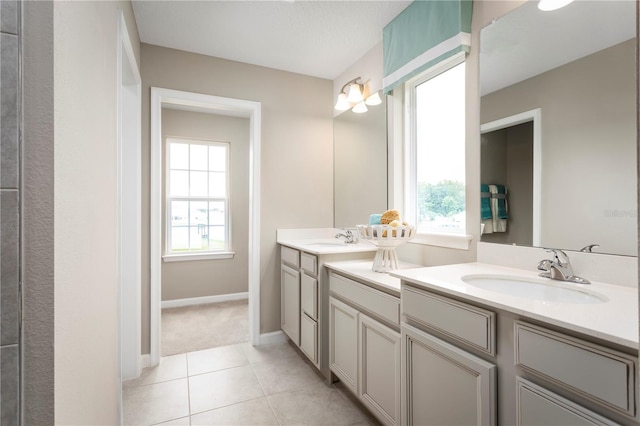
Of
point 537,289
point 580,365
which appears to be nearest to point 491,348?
point 580,365

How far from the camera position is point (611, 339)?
0.68 m

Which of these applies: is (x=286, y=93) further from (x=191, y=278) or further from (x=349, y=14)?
(x=191, y=278)

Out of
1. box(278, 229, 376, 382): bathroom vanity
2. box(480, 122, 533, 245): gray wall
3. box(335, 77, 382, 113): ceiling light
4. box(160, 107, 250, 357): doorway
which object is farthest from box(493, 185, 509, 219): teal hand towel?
box(160, 107, 250, 357): doorway

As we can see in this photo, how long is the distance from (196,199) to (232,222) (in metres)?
0.56

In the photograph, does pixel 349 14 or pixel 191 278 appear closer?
pixel 349 14

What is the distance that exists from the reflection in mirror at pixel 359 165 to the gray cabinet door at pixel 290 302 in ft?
2.38

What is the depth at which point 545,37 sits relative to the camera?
1.35m

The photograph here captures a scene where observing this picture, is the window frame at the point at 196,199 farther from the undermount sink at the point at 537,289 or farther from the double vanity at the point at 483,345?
the undermount sink at the point at 537,289

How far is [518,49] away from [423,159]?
860mm

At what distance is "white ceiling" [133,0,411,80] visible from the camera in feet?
6.77

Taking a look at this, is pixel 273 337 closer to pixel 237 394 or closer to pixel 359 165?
pixel 237 394

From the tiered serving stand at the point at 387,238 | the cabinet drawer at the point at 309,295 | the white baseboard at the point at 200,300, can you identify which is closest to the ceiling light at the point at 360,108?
the tiered serving stand at the point at 387,238

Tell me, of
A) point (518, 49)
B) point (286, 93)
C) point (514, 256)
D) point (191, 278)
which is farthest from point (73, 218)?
point (191, 278)

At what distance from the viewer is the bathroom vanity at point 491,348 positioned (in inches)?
28.8
